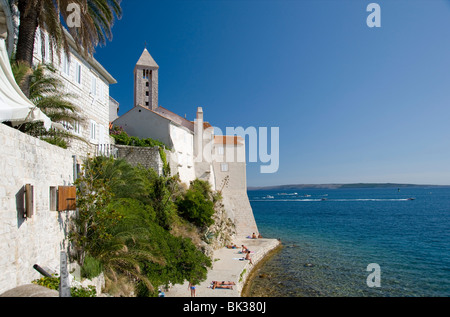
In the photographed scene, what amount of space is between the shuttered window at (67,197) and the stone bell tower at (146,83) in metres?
32.5

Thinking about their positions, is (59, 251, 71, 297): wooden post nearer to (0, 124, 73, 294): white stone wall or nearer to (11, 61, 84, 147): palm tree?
(0, 124, 73, 294): white stone wall

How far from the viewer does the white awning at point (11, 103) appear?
701 cm

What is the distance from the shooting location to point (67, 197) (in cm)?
898

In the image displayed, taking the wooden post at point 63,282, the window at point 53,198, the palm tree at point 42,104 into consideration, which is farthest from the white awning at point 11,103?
the wooden post at point 63,282

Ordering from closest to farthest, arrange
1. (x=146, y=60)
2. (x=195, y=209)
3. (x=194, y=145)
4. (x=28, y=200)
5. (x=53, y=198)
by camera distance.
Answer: (x=28, y=200)
(x=53, y=198)
(x=195, y=209)
(x=194, y=145)
(x=146, y=60)

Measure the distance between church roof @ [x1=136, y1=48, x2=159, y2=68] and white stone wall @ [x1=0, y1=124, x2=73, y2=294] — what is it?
117ft

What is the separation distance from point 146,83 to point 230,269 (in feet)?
97.6

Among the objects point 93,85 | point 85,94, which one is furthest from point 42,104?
point 93,85

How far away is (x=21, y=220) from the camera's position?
22.1ft

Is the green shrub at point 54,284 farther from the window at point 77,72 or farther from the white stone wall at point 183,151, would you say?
the white stone wall at point 183,151

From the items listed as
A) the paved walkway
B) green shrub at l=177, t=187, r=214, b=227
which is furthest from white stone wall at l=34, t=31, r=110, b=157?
the paved walkway

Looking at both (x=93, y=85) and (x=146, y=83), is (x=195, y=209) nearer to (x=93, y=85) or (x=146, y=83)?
(x=93, y=85)
